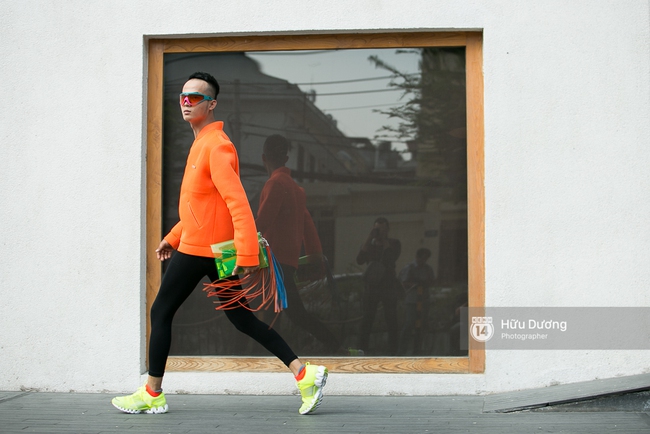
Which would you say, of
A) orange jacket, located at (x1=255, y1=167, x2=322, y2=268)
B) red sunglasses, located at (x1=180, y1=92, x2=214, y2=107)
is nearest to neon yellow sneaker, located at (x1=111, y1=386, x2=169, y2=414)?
orange jacket, located at (x1=255, y1=167, x2=322, y2=268)

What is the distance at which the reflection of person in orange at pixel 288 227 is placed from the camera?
5.59 metres

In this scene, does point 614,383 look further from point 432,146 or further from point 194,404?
point 194,404

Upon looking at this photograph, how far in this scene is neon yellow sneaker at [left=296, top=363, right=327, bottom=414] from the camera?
180 inches

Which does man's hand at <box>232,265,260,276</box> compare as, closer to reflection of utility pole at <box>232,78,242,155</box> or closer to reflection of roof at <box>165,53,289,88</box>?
reflection of utility pole at <box>232,78,242,155</box>

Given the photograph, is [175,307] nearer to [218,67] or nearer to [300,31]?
[218,67]

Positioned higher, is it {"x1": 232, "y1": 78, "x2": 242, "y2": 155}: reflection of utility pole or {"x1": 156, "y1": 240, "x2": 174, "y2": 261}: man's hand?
{"x1": 232, "y1": 78, "x2": 242, "y2": 155}: reflection of utility pole

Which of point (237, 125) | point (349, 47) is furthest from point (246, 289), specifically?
point (349, 47)

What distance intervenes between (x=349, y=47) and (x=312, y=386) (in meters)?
2.55

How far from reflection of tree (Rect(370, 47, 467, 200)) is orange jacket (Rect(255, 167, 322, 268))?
901 mm

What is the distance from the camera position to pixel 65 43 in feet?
18.3

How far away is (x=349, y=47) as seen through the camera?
557cm

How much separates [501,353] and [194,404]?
221 cm

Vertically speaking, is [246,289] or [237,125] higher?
[237,125]

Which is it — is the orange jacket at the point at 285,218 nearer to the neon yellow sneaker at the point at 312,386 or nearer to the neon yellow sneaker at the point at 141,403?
the neon yellow sneaker at the point at 312,386
